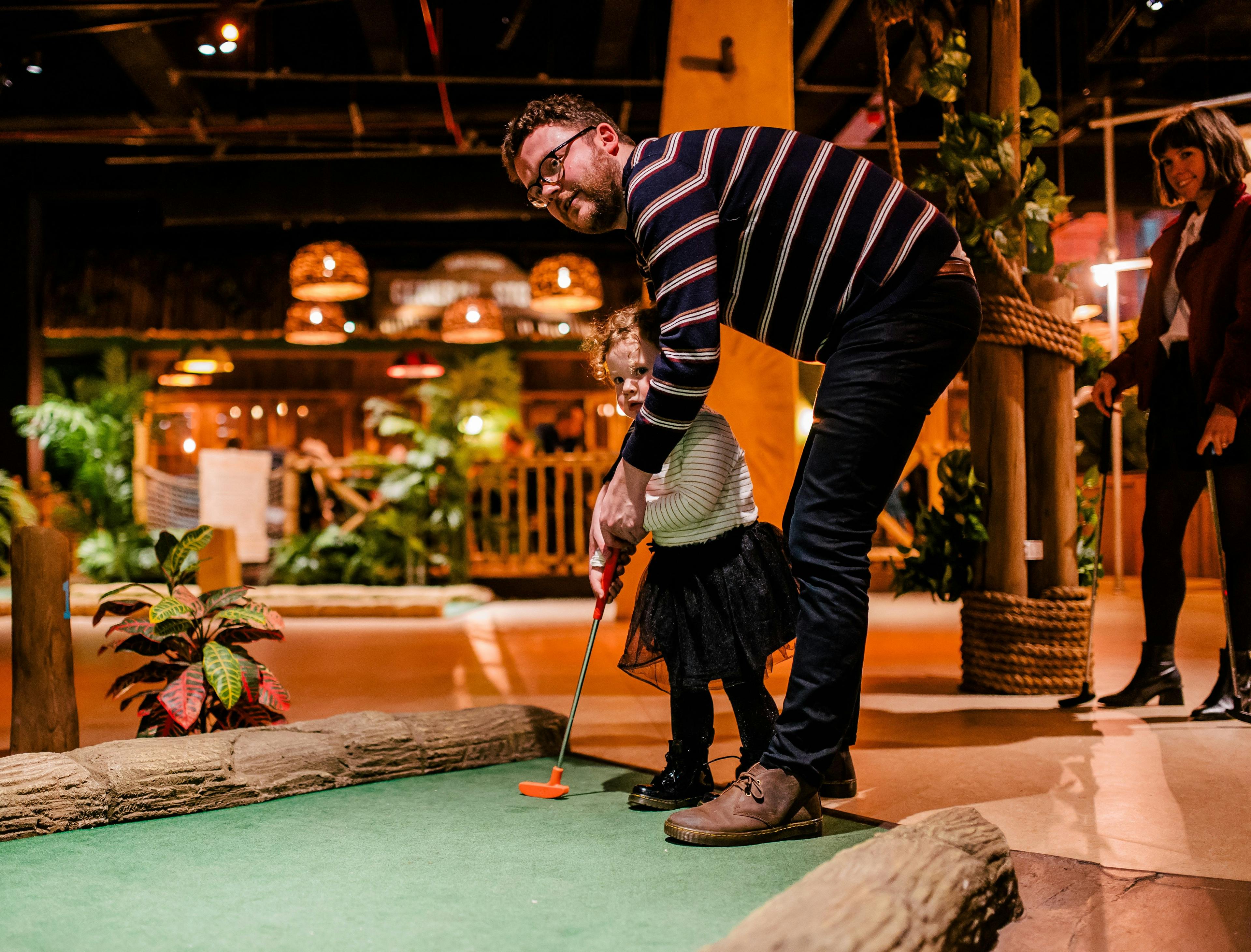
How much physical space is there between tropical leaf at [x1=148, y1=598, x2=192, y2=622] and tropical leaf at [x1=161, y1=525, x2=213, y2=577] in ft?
0.40

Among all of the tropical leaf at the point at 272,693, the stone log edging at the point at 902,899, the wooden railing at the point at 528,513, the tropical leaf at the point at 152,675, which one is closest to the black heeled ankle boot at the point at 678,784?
the stone log edging at the point at 902,899

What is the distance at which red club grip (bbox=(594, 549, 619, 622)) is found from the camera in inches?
73.9

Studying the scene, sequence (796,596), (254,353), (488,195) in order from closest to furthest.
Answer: (796,596) < (488,195) < (254,353)

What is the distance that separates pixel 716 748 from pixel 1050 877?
3.41 ft

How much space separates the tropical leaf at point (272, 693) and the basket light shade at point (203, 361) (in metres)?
9.21

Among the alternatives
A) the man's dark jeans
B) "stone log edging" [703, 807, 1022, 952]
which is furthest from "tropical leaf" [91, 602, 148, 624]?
"stone log edging" [703, 807, 1022, 952]

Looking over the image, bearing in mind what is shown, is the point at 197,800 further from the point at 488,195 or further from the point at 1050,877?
the point at 488,195

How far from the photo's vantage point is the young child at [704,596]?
1.86 m

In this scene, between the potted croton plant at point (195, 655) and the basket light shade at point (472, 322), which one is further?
the basket light shade at point (472, 322)

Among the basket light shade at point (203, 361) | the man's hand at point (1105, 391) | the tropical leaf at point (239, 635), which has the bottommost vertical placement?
the tropical leaf at point (239, 635)

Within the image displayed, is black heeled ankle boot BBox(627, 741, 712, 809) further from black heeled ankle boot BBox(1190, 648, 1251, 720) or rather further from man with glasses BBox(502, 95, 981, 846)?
black heeled ankle boot BBox(1190, 648, 1251, 720)

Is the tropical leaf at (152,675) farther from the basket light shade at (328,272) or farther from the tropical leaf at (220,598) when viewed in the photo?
the basket light shade at (328,272)

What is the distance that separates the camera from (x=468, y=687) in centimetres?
361

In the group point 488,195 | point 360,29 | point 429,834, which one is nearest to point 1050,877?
point 429,834
